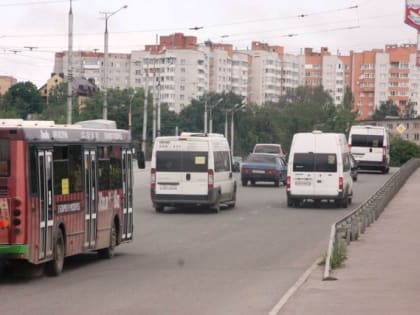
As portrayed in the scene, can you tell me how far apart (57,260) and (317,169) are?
22.5m

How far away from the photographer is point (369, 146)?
70.6 meters

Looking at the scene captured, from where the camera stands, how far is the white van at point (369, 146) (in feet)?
232

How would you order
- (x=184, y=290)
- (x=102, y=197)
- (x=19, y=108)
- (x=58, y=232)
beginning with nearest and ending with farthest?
(x=184, y=290) < (x=58, y=232) < (x=102, y=197) < (x=19, y=108)

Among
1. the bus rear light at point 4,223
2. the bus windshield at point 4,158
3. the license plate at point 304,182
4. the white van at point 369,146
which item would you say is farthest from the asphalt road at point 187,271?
the white van at point 369,146

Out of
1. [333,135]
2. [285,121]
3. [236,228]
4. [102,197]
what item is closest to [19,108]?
[285,121]

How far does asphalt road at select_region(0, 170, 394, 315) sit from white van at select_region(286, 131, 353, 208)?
15.0 ft

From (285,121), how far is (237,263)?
13033 cm

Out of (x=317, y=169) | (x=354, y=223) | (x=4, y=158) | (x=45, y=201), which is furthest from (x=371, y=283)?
(x=317, y=169)

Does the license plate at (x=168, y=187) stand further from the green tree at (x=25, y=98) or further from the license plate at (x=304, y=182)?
the green tree at (x=25, y=98)

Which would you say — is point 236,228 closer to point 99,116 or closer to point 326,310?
point 326,310

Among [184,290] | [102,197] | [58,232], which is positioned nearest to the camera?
[184,290]

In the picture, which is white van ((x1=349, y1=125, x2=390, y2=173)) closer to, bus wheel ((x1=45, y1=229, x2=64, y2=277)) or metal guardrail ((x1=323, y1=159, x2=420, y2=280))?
metal guardrail ((x1=323, y1=159, x2=420, y2=280))

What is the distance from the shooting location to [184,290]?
15641mm

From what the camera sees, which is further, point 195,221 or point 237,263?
point 195,221
